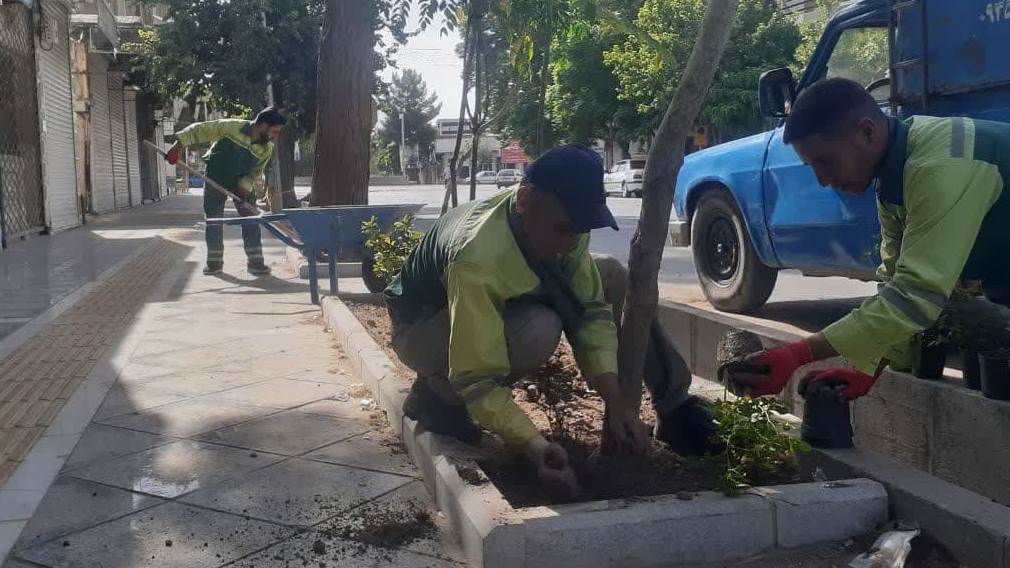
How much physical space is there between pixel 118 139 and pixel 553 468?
29.4m

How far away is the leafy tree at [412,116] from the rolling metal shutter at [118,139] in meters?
69.9

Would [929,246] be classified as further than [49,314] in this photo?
No

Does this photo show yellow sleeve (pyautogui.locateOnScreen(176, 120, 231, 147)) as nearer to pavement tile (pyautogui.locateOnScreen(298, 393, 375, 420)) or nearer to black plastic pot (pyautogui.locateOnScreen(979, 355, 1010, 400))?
pavement tile (pyautogui.locateOnScreen(298, 393, 375, 420))

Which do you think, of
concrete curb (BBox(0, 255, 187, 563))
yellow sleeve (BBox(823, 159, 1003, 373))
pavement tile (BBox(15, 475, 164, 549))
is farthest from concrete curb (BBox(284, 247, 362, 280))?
yellow sleeve (BBox(823, 159, 1003, 373))

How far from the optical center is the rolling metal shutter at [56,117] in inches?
661

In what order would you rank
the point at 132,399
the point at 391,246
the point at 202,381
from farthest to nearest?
the point at 391,246 → the point at 202,381 → the point at 132,399

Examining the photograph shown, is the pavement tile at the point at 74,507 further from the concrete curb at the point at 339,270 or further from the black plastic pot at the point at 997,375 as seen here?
the concrete curb at the point at 339,270

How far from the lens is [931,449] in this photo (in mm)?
3912

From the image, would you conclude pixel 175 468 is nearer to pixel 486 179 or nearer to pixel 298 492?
pixel 298 492

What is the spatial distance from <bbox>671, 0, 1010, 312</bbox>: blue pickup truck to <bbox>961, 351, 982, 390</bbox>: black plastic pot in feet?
5.30

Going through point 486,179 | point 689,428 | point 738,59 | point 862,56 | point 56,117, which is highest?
point 738,59

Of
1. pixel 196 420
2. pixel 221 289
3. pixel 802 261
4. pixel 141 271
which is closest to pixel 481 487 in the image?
pixel 196 420

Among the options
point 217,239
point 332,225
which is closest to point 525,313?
point 332,225

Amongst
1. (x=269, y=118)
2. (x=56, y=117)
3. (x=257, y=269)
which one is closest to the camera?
(x=269, y=118)
